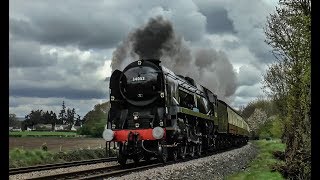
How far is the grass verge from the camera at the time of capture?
80.7ft

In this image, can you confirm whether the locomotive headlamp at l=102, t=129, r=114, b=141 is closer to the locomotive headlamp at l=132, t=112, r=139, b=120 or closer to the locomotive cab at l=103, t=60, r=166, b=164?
the locomotive cab at l=103, t=60, r=166, b=164

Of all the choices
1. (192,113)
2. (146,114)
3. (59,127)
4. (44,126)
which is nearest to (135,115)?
(146,114)

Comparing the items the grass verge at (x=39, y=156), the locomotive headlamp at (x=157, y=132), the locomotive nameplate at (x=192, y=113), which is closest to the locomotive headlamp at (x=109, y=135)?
the locomotive headlamp at (x=157, y=132)

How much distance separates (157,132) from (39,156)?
413 inches

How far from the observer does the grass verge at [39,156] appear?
24.6 m

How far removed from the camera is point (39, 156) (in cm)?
2702

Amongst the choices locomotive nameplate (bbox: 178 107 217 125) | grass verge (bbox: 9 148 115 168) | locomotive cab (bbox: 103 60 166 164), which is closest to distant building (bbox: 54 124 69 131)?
grass verge (bbox: 9 148 115 168)

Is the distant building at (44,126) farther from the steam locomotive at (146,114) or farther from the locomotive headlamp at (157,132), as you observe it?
the locomotive headlamp at (157,132)

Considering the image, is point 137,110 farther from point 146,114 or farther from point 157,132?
point 157,132

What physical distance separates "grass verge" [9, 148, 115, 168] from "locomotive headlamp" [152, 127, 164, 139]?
8603mm

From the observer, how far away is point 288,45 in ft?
69.4
